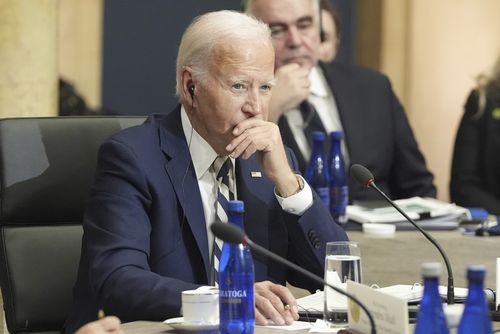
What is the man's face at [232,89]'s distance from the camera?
311 centimetres

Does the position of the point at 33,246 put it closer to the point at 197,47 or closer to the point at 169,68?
the point at 197,47

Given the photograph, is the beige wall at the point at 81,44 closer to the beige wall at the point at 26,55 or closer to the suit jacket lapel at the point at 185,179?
the beige wall at the point at 26,55

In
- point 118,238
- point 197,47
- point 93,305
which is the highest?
point 197,47

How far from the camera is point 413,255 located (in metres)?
3.66

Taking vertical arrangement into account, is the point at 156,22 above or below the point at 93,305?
above

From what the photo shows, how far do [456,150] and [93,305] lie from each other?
2.86 meters

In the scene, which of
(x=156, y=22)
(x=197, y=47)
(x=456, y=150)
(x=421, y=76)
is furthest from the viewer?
(x=156, y=22)

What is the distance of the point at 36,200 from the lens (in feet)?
10.6

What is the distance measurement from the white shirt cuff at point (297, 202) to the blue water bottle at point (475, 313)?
3.86 ft

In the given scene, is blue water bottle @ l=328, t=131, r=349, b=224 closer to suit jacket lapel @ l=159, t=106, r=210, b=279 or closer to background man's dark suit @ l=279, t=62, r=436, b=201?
background man's dark suit @ l=279, t=62, r=436, b=201

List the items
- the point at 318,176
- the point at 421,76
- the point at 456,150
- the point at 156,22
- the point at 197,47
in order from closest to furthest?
the point at 197,47
the point at 318,176
the point at 456,150
the point at 421,76
the point at 156,22

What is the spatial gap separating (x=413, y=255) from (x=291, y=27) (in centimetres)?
142

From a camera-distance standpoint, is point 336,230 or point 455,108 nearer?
point 336,230

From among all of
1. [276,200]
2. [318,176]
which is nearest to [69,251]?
[276,200]
